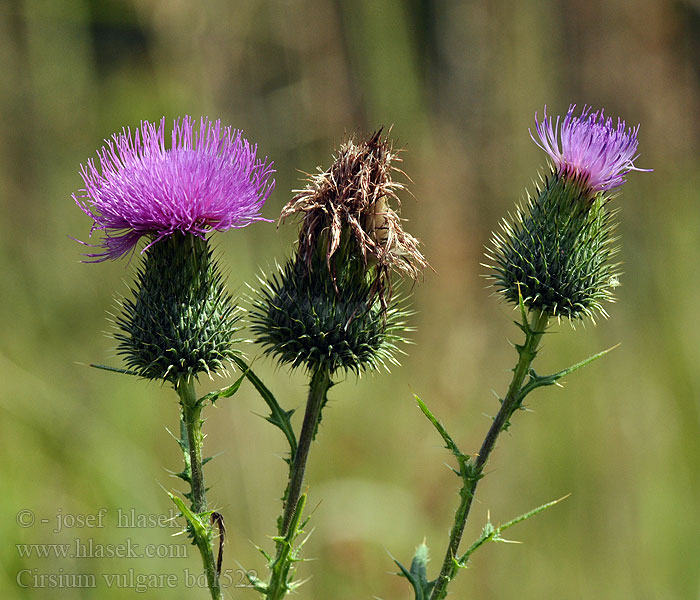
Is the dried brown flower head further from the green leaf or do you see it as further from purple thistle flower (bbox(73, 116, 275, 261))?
the green leaf

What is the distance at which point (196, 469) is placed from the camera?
261 cm

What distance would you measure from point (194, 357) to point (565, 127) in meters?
1.72

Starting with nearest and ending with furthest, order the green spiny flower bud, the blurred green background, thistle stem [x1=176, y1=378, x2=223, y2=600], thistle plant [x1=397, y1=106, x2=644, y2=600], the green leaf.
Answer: the green leaf, thistle stem [x1=176, y1=378, x2=223, y2=600], the green spiny flower bud, thistle plant [x1=397, y1=106, x2=644, y2=600], the blurred green background

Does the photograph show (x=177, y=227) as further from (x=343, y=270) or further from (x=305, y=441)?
(x=305, y=441)

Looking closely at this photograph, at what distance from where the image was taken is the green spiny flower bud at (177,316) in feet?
9.04

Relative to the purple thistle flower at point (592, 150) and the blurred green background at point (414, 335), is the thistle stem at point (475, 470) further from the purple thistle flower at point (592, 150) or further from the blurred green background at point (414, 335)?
the blurred green background at point (414, 335)

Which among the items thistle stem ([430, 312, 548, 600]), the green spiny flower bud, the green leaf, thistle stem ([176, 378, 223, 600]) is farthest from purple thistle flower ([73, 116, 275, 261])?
thistle stem ([430, 312, 548, 600])

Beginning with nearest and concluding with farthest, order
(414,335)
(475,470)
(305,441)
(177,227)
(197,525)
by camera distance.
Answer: (197,525)
(475,470)
(305,441)
(177,227)
(414,335)

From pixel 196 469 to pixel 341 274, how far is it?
0.90 m

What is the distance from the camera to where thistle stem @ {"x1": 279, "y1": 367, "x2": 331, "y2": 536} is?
263 centimetres

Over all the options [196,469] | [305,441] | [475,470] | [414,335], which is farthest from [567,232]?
[414,335]

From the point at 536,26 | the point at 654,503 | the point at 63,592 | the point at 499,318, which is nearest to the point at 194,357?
the point at 63,592

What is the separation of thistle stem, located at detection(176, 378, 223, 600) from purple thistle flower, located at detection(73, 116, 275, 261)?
592mm

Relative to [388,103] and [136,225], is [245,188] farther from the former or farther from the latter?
[388,103]
